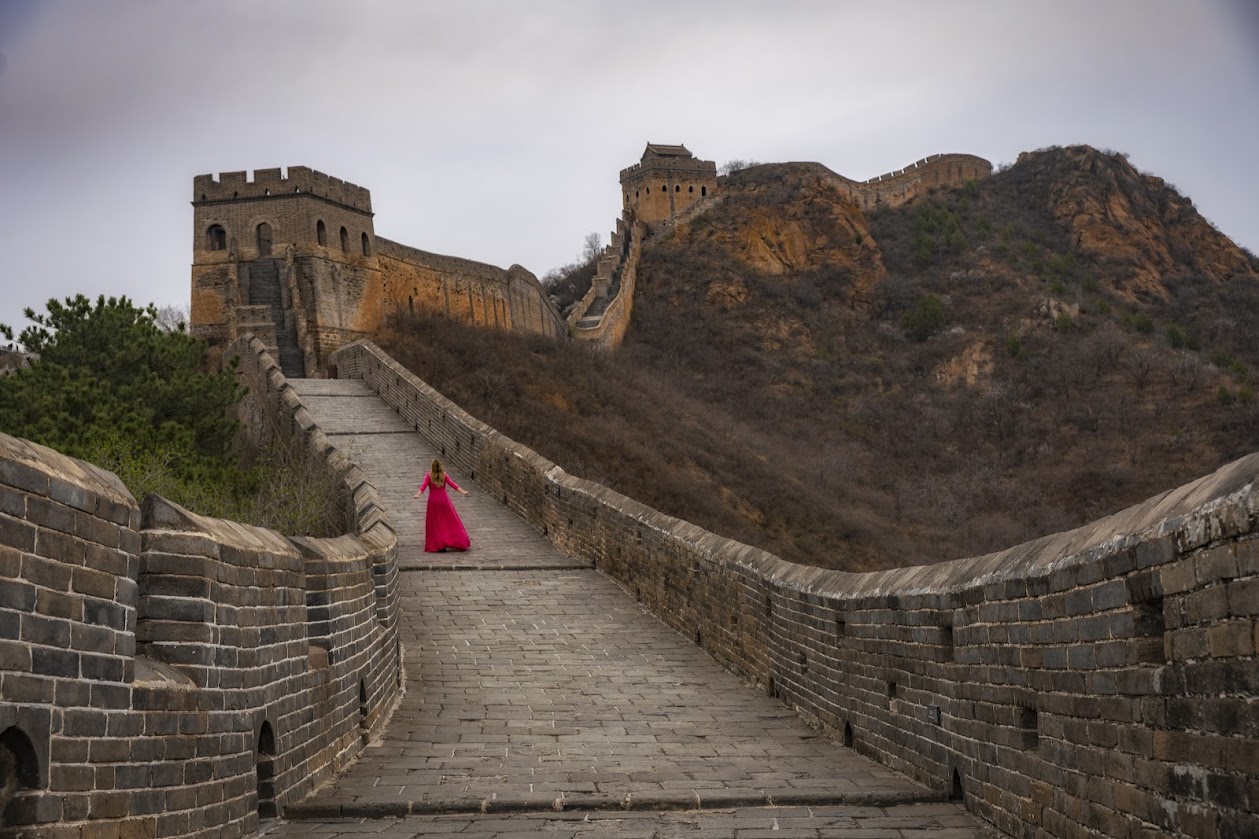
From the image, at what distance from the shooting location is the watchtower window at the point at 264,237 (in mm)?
36656

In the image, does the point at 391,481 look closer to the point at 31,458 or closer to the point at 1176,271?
the point at 31,458

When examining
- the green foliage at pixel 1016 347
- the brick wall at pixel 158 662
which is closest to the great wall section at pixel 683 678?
the brick wall at pixel 158 662

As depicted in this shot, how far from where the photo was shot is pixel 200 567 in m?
5.51

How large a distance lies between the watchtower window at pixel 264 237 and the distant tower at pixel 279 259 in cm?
3

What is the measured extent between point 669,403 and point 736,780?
115 ft

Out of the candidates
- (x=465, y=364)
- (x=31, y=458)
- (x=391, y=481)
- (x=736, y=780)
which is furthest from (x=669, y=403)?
(x=31, y=458)

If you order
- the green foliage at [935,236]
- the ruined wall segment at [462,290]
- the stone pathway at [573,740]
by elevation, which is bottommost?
the stone pathway at [573,740]

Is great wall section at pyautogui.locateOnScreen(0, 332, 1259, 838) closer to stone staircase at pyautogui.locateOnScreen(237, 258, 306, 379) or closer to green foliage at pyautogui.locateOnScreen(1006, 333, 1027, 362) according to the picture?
stone staircase at pyautogui.locateOnScreen(237, 258, 306, 379)

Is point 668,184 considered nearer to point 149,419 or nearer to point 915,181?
point 915,181

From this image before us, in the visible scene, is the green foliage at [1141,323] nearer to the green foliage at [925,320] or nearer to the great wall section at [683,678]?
the green foliage at [925,320]

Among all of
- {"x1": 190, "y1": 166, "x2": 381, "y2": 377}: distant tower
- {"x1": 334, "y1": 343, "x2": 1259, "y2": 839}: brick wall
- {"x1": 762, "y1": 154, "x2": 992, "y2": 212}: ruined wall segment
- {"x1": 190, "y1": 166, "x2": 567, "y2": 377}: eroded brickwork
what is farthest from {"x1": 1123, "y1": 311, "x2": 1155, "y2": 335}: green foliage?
{"x1": 334, "y1": 343, "x2": 1259, "y2": 839}: brick wall

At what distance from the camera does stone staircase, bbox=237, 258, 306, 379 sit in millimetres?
33562

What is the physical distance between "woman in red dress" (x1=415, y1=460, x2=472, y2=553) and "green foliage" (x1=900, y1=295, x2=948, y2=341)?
50.3 m

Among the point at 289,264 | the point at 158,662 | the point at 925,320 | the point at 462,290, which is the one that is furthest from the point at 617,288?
the point at 158,662
